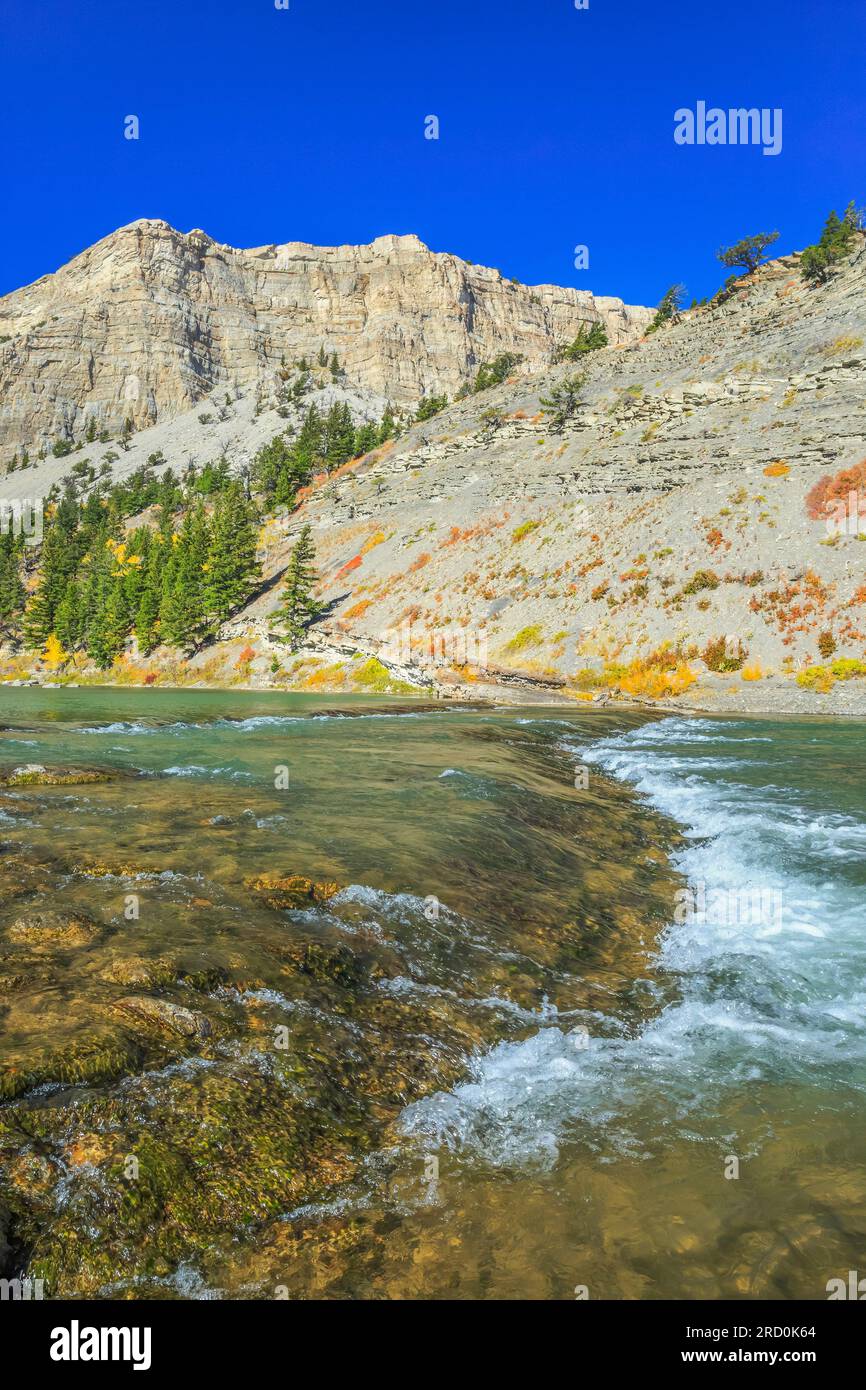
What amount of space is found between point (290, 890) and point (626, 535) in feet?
179

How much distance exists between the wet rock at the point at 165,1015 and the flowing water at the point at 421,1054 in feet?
0.07

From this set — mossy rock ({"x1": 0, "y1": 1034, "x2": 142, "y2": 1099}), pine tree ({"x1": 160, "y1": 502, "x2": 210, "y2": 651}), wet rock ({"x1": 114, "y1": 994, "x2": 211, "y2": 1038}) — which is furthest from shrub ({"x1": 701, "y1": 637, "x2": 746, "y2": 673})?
pine tree ({"x1": 160, "y1": 502, "x2": 210, "y2": 651})

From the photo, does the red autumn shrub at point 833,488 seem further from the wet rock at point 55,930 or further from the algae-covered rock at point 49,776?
the wet rock at point 55,930

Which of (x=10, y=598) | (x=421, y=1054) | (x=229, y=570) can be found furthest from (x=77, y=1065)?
(x=10, y=598)

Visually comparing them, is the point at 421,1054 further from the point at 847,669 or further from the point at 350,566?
the point at 350,566

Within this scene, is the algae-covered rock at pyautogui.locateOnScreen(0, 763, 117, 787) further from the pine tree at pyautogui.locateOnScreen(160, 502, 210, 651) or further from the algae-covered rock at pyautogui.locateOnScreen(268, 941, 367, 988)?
the pine tree at pyautogui.locateOnScreen(160, 502, 210, 651)

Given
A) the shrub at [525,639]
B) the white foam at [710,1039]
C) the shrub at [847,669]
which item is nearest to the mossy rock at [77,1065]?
the white foam at [710,1039]

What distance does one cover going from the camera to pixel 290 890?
9305mm

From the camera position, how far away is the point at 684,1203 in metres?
4.77

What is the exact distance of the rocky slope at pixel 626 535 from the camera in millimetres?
45875

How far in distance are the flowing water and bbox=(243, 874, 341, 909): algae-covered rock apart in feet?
0.16

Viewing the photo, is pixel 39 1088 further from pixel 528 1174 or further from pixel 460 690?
pixel 460 690

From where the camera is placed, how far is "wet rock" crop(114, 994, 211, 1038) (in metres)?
5.98
